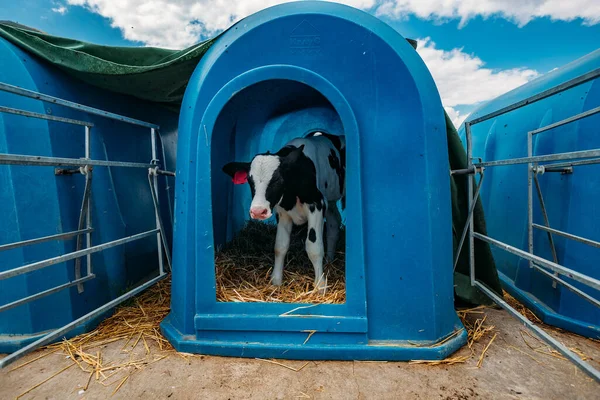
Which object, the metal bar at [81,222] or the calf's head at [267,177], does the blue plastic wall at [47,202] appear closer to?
the metal bar at [81,222]

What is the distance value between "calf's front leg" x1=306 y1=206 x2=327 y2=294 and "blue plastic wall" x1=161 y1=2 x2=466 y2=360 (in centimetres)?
68

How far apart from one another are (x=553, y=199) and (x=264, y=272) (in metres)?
3.00

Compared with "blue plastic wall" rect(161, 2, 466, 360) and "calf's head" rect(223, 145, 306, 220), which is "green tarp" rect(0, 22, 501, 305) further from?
"calf's head" rect(223, 145, 306, 220)

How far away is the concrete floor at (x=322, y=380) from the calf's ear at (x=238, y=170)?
1.61 m

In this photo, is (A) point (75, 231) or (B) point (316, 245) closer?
(A) point (75, 231)

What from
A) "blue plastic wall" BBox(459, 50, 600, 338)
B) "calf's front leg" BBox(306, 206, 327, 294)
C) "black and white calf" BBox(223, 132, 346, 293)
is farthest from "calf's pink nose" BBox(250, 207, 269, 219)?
"blue plastic wall" BBox(459, 50, 600, 338)

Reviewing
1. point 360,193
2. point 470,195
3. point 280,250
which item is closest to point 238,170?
point 280,250

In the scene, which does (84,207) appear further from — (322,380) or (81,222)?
(322,380)

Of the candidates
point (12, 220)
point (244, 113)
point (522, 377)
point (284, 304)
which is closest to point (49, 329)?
point (12, 220)

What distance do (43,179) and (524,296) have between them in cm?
478

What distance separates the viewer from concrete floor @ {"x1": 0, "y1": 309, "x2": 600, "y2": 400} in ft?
7.14

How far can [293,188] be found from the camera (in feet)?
10.8

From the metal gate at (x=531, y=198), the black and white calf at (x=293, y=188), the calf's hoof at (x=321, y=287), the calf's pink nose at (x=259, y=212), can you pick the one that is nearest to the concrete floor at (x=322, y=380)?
the metal gate at (x=531, y=198)

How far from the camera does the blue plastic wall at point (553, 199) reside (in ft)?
9.39
